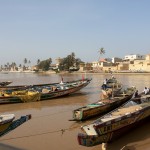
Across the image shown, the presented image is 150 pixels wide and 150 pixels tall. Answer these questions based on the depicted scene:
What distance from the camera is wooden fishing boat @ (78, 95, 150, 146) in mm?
8790

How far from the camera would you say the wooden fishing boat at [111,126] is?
879 cm

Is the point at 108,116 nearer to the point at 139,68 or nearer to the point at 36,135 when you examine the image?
the point at 36,135

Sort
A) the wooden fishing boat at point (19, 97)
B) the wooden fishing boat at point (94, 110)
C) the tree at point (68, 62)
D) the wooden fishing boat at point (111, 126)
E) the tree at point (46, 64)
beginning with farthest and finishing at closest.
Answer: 1. the tree at point (46, 64)
2. the tree at point (68, 62)
3. the wooden fishing boat at point (19, 97)
4. the wooden fishing boat at point (94, 110)
5. the wooden fishing boat at point (111, 126)

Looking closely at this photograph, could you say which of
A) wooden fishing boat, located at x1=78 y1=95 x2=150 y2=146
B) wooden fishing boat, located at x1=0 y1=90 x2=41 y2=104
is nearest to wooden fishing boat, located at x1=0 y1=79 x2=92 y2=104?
wooden fishing boat, located at x1=0 y1=90 x2=41 y2=104

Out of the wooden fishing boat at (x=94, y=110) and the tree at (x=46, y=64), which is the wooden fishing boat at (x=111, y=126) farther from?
the tree at (x=46, y=64)

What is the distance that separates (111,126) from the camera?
31.5ft

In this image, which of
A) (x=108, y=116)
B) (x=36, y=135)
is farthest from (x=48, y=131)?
(x=108, y=116)

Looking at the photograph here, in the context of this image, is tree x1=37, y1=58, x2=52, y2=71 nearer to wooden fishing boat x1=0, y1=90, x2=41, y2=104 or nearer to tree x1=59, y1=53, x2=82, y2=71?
tree x1=59, y1=53, x2=82, y2=71

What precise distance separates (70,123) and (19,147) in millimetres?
3965

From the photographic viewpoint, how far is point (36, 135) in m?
11.4

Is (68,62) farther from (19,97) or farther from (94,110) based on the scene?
(94,110)

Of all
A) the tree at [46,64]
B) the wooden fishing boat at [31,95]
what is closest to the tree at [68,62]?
Result: the tree at [46,64]

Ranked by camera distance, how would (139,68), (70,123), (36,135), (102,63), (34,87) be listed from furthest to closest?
(102,63) → (139,68) → (34,87) → (70,123) → (36,135)

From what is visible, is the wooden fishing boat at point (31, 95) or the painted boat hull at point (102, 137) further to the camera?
the wooden fishing boat at point (31, 95)
